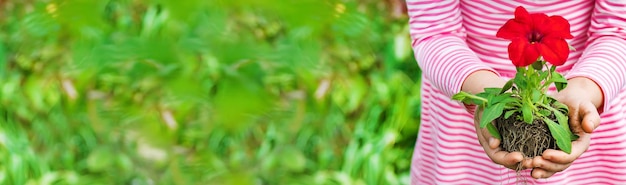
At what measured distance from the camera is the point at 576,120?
4.80ft

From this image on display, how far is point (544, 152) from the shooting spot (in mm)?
1445

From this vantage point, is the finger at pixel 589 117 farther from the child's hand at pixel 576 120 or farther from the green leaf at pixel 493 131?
the green leaf at pixel 493 131

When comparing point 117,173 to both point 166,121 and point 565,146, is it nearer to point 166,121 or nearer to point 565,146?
point 166,121

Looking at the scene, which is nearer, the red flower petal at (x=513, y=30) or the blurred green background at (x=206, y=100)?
the red flower petal at (x=513, y=30)

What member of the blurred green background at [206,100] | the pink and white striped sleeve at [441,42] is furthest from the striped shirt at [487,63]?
the blurred green background at [206,100]

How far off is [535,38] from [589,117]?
14cm

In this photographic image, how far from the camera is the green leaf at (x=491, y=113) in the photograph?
1412mm

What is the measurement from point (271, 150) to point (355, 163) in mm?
287

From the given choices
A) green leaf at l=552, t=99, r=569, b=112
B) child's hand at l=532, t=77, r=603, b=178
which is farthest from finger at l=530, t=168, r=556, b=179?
green leaf at l=552, t=99, r=569, b=112

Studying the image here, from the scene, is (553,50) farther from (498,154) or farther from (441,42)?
(441,42)

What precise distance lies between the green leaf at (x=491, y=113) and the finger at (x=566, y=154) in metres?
0.10

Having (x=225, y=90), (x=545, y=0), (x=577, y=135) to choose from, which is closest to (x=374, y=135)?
(x=225, y=90)

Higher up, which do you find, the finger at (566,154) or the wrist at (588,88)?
the wrist at (588,88)

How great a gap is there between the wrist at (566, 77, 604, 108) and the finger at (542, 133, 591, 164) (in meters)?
0.07
